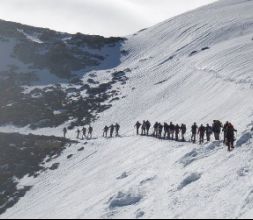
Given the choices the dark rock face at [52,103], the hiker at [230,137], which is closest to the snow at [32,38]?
the dark rock face at [52,103]

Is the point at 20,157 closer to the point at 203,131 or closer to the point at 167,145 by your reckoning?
the point at 167,145

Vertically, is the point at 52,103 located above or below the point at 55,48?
below

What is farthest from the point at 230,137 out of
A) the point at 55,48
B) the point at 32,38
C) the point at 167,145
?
the point at 32,38

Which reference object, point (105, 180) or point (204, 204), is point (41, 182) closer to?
point (105, 180)

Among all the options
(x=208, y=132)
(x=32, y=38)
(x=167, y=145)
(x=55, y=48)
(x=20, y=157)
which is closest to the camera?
(x=208, y=132)

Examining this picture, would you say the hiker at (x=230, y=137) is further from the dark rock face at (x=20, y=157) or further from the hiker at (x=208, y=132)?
the dark rock face at (x=20, y=157)

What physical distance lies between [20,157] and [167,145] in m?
24.2

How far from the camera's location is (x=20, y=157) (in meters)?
59.7

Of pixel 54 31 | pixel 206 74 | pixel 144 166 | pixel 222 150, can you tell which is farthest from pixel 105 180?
pixel 54 31

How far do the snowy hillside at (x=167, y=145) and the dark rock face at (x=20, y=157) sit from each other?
140cm

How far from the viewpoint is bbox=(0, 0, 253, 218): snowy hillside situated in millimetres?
26453

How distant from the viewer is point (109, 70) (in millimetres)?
100438

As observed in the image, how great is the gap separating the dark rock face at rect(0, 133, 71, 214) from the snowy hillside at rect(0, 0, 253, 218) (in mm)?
1403

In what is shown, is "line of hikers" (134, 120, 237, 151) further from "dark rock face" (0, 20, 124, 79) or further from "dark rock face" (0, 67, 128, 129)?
"dark rock face" (0, 20, 124, 79)
